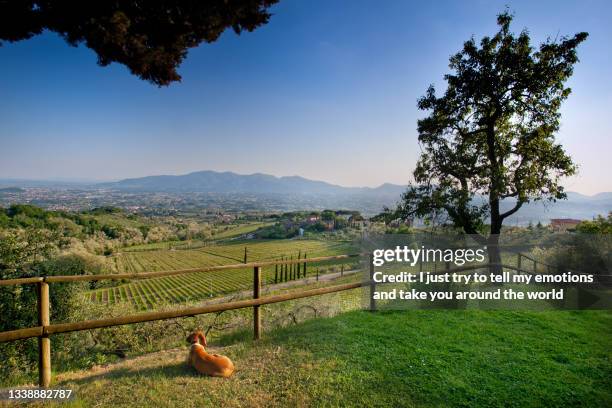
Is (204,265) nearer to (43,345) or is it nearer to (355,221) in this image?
(355,221)

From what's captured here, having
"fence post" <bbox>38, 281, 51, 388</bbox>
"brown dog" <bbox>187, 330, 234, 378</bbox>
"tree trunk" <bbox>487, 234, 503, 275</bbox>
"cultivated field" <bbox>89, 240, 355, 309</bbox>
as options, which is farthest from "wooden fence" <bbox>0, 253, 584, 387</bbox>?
"cultivated field" <bbox>89, 240, 355, 309</bbox>

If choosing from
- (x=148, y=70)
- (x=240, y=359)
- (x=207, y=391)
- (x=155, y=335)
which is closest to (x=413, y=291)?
(x=240, y=359)

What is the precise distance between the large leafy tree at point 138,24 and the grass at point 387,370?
306 cm

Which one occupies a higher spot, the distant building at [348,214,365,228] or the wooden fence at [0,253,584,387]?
the wooden fence at [0,253,584,387]

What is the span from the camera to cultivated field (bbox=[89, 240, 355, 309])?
41.5 m

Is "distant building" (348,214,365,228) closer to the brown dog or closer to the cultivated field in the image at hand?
the cultivated field

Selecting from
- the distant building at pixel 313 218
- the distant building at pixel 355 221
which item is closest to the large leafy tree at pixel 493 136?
the distant building at pixel 355 221

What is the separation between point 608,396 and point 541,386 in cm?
54

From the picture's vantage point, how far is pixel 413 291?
238 inches

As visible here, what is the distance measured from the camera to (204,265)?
5962 cm

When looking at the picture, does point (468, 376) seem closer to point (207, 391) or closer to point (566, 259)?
point (207, 391)

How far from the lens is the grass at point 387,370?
9.04 ft

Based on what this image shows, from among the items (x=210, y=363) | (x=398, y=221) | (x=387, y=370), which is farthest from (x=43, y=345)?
(x=398, y=221)

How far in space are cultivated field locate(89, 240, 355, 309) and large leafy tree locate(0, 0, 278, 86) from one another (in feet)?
120
